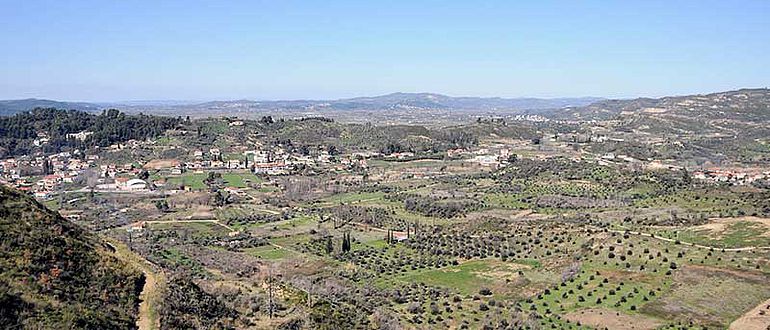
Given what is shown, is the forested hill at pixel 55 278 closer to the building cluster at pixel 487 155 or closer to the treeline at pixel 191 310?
the treeline at pixel 191 310

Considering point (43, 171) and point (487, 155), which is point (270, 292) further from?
point (487, 155)

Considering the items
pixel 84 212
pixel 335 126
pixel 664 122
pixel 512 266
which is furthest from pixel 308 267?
pixel 664 122

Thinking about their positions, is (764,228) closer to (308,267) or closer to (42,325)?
(308,267)

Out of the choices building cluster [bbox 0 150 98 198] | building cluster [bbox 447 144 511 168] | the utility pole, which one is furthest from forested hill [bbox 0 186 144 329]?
building cluster [bbox 447 144 511 168]

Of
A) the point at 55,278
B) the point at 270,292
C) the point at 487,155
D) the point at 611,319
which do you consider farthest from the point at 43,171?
the point at 611,319

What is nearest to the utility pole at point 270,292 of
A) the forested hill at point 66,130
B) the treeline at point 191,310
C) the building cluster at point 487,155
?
the treeline at point 191,310
